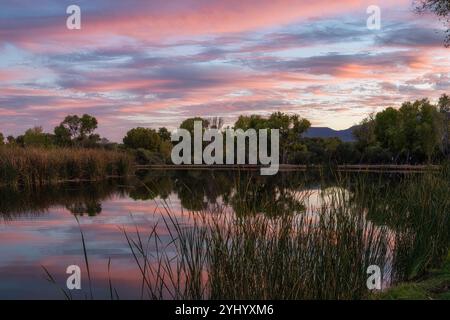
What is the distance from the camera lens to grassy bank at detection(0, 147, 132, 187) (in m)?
23.3

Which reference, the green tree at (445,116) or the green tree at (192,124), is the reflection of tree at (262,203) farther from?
the green tree at (445,116)

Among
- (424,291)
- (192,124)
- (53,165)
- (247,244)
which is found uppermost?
(192,124)

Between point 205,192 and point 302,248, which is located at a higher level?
point 205,192

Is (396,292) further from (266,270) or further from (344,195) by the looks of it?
(266,270)

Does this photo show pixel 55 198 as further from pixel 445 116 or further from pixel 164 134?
pixel 164 134

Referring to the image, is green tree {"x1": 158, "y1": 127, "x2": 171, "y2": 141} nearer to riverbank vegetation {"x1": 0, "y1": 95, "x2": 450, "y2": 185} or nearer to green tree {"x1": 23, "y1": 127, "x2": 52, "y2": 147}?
riverbank vegetation {"x1": 0, "y1": 95, "x2": 450, "y2": 185}

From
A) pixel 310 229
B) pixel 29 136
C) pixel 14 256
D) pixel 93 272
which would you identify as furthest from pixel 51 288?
pixel 29 136

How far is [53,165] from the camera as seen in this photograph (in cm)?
2611

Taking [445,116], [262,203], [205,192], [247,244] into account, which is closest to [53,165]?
[205,192]

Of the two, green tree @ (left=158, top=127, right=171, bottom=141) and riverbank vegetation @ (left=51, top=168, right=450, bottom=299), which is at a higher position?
green tree @ (left=158, top=127, right=171, bottom=141)

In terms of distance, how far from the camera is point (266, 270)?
5250 mm

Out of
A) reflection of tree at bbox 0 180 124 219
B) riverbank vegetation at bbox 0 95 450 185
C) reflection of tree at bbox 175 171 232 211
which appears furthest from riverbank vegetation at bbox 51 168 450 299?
reflection of tree at bbox 0 180 124 219

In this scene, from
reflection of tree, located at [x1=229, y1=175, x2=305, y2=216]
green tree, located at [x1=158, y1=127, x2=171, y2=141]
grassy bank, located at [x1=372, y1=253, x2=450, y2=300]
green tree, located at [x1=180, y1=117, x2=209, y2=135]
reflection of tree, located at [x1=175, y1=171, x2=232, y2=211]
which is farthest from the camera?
green tree, located at [x1=158, y1=127, x2=171, y2=141]
